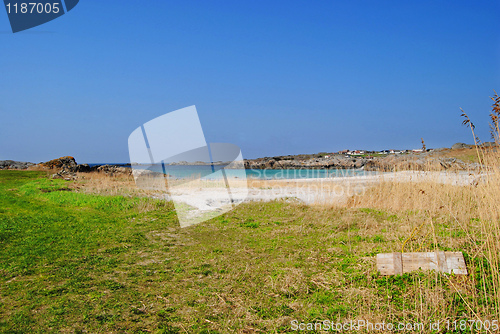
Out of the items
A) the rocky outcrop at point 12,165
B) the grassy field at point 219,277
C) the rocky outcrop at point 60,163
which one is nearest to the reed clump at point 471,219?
the grassy field at point 219,277

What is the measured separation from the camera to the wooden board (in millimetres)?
3908

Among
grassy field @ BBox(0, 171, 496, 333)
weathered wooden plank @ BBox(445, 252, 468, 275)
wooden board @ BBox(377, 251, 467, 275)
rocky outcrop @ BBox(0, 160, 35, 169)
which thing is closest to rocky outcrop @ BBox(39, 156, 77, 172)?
rocky outcrop @ BBox(0, 160, 35, 169)

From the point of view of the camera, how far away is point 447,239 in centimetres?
532

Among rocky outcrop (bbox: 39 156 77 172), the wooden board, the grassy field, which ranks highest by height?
rocky outcrop (bbox: 39 156 77 172)

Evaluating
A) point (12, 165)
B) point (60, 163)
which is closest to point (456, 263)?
point (60, 163)

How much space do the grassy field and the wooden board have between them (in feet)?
0.38

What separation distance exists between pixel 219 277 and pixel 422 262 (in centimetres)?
294

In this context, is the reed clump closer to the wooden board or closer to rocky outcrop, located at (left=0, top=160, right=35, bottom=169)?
the wooden board

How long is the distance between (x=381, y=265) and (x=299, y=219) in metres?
4.54

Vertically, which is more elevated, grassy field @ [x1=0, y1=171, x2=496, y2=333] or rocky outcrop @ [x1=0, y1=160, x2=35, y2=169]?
rocky outcrop @ [x1=0, y1=160, x2=35, y2=169]

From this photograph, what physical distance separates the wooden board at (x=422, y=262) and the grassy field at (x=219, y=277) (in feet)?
0.38

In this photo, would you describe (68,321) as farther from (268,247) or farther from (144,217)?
(144,217)

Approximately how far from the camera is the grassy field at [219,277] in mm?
3436

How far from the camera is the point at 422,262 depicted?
4086 mm
